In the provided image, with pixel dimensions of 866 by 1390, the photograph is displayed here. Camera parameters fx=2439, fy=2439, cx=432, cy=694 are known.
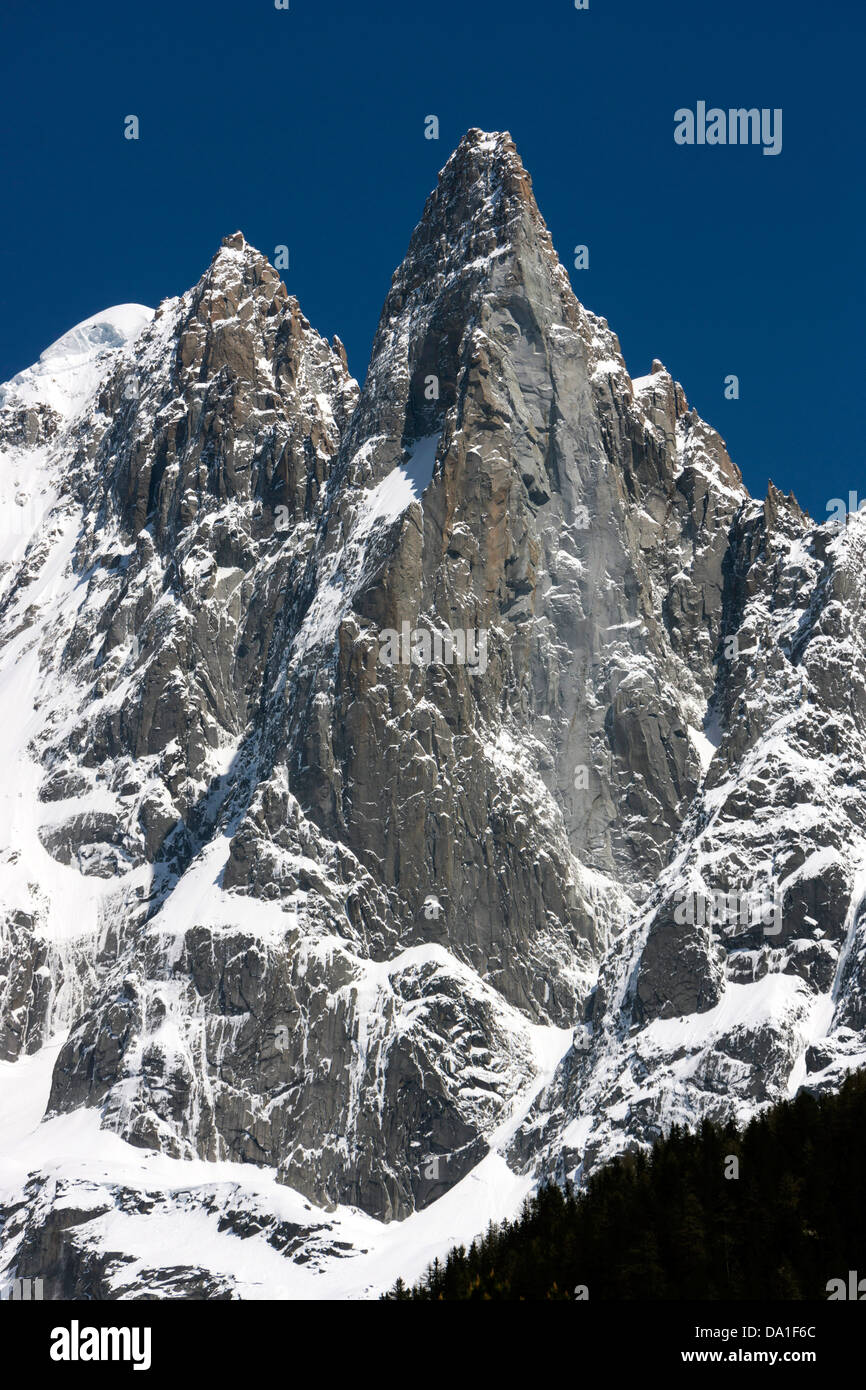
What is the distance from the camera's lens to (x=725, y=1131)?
174 metres

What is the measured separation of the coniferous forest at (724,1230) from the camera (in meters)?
146

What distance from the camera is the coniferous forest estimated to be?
145625 mm

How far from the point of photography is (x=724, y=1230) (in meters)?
151
